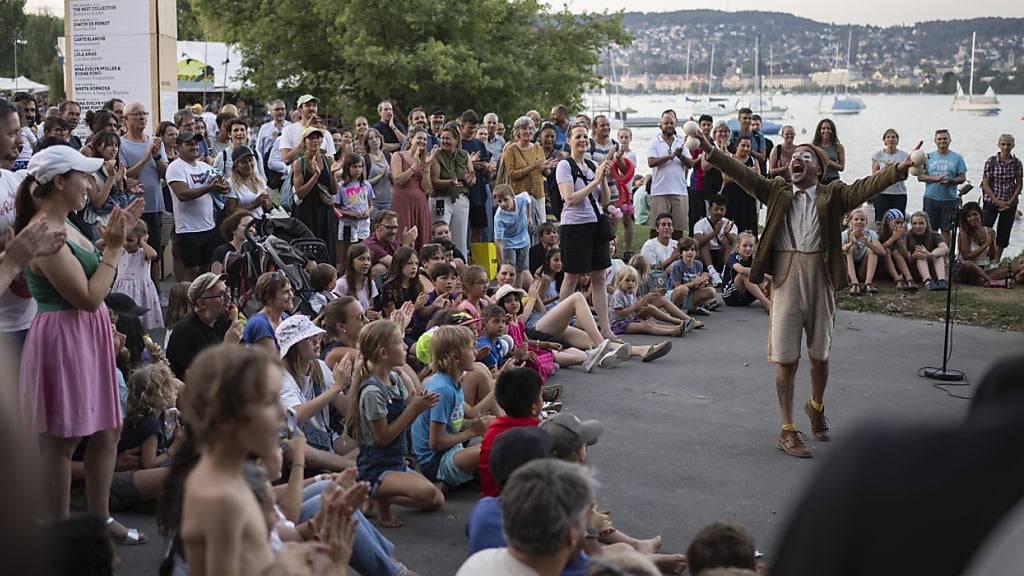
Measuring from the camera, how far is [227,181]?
34.2 feet

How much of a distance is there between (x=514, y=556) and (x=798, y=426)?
16.1 ft

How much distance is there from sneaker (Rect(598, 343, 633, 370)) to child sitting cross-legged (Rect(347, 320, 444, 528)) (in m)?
3.81

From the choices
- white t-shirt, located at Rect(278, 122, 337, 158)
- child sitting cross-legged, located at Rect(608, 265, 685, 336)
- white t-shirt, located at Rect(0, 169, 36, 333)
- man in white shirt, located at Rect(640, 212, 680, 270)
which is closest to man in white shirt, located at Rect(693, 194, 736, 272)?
man in white shirt, located at Rect(640, 212, 680, 270)

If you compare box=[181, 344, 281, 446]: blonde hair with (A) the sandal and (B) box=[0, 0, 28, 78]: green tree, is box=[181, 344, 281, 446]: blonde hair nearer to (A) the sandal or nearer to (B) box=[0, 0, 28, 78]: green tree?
(A) the sandal

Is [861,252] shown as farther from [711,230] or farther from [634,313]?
[634,313]

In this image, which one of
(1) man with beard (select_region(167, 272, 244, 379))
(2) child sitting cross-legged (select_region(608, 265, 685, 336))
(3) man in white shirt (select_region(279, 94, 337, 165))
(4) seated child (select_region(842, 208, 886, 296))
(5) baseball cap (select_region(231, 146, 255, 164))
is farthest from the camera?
(4) seated child (select_region(842, 208, 886, 296))

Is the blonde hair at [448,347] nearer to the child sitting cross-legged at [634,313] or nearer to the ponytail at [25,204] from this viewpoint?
the ponytail at [25,204]

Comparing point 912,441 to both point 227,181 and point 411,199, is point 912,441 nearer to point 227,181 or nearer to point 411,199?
point 227,181

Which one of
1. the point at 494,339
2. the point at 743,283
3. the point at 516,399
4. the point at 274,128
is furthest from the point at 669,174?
the point at 516,399

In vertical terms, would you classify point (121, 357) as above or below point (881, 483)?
below

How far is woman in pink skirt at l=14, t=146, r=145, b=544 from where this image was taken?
4.83m

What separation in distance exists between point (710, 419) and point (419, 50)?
15.3 meters

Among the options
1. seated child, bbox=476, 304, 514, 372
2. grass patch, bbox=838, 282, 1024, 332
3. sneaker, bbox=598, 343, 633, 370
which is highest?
seated child, bbox=476, 304, 514, 372

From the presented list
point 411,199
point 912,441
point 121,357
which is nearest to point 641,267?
point 411,199
